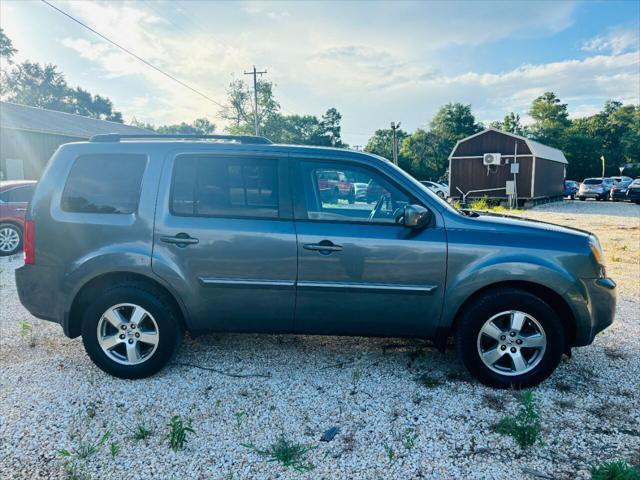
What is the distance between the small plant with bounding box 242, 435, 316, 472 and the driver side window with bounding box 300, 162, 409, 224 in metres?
1.61

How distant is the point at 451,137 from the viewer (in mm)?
57594

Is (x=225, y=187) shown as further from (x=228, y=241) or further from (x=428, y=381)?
(x=428, y=381)

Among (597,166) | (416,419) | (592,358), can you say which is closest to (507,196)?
(592,358)

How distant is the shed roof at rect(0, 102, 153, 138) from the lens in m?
20.4

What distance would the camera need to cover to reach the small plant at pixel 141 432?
2.69 m

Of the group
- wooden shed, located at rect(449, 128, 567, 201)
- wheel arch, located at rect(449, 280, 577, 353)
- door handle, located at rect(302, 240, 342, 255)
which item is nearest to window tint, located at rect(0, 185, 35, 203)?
door handle, located at rect(302, 240, 342, 255)

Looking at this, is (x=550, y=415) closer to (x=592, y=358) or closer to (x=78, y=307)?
(x=592, y=358)

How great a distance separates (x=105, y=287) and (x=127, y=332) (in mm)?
408

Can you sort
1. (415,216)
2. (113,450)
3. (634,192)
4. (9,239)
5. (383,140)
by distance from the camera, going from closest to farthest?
(113,450), (415,216), (9,239), (634,192), (383,140)

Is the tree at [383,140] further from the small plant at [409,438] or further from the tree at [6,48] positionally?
the small plant at [409,438]

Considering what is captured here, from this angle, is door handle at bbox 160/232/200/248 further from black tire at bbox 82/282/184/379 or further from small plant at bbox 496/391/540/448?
small plant at bbox 496/391/540/448

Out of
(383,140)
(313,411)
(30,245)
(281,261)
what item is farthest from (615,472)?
(383,140)

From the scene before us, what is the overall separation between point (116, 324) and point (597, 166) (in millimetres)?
57147

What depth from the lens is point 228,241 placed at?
3.28 metres
